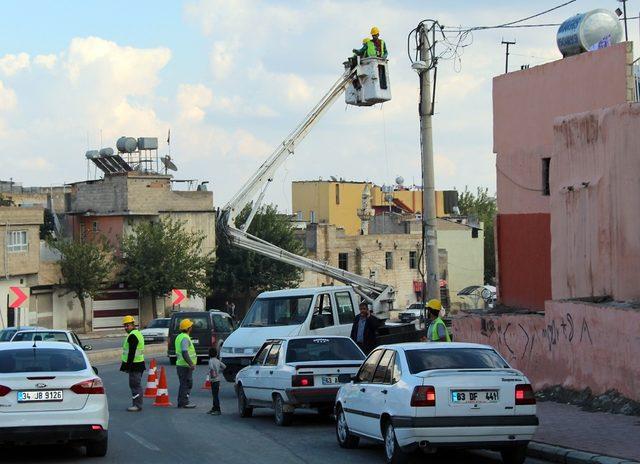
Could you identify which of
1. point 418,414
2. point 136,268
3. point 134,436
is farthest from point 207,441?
point 136,268

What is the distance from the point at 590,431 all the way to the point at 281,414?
5517mm

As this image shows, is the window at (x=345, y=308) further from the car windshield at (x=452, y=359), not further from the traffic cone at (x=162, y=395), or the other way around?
the car windshield at (x=452, y=359)

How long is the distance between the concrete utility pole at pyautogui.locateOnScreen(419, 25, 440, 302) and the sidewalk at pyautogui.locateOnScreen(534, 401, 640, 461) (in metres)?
6.92

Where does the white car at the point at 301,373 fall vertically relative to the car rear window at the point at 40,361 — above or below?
below

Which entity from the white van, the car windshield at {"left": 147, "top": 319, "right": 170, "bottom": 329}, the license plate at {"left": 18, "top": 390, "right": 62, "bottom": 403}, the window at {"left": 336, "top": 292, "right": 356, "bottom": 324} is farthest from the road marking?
the car windshield at {"left": 147, "top": 319, "right": 170, "bottom": 329}

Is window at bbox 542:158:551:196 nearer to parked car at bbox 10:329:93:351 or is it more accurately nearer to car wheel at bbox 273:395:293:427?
car wheel at bbox 273:395:293:427

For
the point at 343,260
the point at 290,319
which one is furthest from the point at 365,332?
the point at 343,260

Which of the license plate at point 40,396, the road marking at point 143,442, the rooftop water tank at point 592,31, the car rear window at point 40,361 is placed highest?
the rooftop water tank at point 592,31

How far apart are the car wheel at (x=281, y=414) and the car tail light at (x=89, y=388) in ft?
15.9

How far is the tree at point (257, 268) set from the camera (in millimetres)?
78375

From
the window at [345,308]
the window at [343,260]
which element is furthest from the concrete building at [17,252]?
the window at [345,308]

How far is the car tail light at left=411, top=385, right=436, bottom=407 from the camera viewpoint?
1306cm

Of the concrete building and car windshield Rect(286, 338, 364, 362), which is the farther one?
the concrete building

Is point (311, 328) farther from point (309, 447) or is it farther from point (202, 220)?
point (202, 220)
